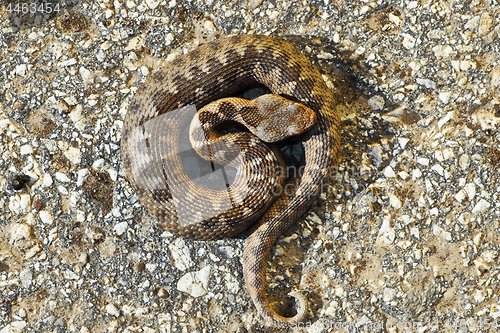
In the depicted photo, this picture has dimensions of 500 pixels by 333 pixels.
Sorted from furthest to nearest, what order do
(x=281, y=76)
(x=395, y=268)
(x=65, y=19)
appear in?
(x=65, y=19), (x=395, y=268), (x=281, y=76)

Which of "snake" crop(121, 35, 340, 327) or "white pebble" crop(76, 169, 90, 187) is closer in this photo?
"snake" crop(121, 35, 340, 327)

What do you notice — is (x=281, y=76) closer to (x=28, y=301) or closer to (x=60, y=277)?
(x=60, y=277)

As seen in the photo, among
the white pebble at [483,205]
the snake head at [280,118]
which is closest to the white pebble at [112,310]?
the snake head at [280,118]

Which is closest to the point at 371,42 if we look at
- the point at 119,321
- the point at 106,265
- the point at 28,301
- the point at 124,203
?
the point at 124,203

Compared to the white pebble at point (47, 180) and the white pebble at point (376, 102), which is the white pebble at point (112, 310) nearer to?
the white pebble at point (47, 180)

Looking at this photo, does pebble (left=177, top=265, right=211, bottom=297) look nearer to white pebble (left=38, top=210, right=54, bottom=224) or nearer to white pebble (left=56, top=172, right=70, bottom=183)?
white pebble (left=38, top=210, right=54, bottom=224)

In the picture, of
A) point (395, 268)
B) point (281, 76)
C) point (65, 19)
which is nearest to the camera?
point (281, 76)

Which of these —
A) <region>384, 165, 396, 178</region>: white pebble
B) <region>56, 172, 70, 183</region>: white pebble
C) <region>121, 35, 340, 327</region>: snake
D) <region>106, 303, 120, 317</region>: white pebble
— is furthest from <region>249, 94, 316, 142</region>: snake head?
<region>106, 303, 120, 317</region>: white pebble
